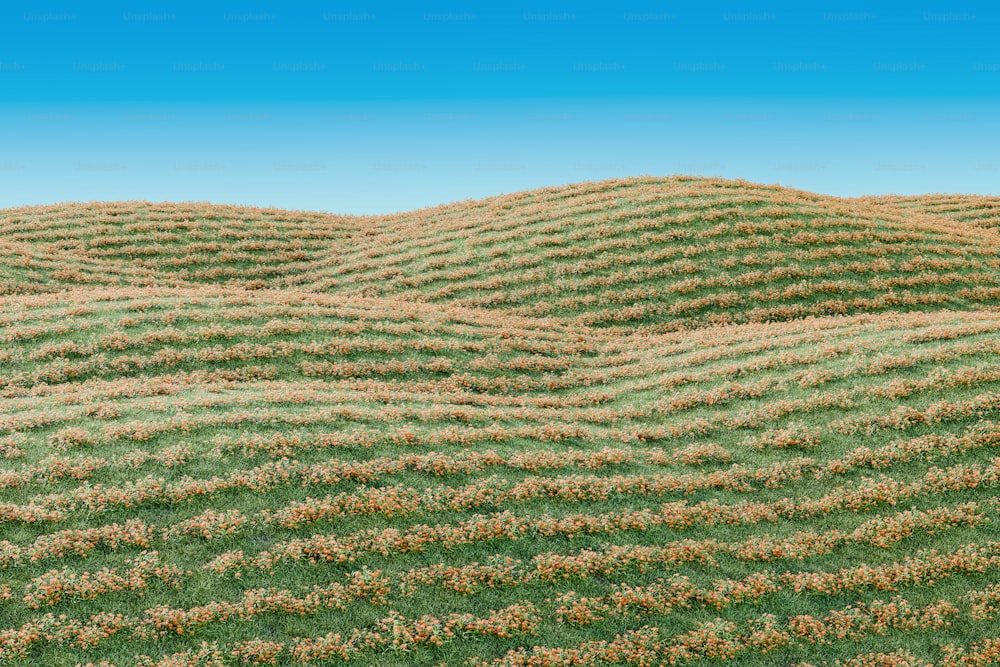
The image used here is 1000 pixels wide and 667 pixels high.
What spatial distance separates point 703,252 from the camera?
1668 inches

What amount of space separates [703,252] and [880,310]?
959 cm

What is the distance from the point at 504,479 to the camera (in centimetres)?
1959

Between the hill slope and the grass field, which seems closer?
the grass field

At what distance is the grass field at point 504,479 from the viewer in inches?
585

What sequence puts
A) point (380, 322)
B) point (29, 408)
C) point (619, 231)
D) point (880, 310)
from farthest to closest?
1. point (619, 231)
2. point (880, 310)
3. point (380, 322)
4. point (29, 408)

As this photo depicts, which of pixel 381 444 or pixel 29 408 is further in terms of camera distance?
pixel 29 408

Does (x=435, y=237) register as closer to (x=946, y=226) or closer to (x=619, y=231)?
(x=619, y=231)

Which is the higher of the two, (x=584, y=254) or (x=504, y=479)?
(x=584, y=254)

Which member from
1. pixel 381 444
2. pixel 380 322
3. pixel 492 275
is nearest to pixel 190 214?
pixel 492 275

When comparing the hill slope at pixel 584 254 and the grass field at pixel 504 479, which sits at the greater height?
the hill slope at pixel 584 254

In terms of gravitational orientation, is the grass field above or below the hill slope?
below

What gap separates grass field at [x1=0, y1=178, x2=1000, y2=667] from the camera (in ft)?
48.8

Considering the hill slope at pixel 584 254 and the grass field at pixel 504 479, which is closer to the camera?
the grass field at pixel 504 479

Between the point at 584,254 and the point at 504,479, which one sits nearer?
the point at 504,479
